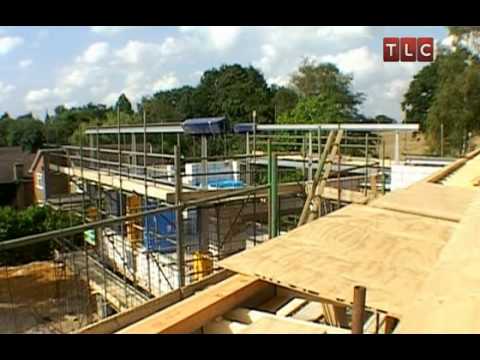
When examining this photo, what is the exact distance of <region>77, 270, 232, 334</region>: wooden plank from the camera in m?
1.59

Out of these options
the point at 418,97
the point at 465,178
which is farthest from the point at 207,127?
the point at 418,97

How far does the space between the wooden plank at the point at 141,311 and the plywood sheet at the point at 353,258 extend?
0.40 m

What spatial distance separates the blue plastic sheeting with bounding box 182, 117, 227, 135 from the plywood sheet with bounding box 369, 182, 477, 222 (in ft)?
28.2

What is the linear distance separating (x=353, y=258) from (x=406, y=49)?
484 inches

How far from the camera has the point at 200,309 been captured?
1.47 m

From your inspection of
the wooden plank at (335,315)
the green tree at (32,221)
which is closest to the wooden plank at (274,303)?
the wooden plank at (335,315)

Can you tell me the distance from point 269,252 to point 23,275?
12096 mm

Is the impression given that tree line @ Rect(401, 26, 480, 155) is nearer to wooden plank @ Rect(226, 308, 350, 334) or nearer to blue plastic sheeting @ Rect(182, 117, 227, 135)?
blue plastic sheeting @ Rect(182, 117, 227, 135)

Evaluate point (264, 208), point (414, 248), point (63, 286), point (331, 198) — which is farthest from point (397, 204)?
point (63, 286)

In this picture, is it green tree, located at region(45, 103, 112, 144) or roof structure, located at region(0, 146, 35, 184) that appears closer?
roof structure, located at region(0, 146, 35, 184)

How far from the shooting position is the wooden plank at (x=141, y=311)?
1589 mm

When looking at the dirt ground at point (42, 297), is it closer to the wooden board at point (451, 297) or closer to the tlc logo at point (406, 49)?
the wooden board at point (451, 297)

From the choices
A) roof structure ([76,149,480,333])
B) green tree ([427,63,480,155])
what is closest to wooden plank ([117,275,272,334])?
roof structure ([76,149,480,333])

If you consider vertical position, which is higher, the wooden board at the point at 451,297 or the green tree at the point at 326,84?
the green tree at the point at 326,84
